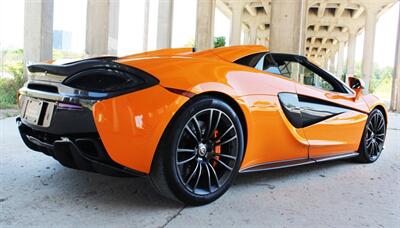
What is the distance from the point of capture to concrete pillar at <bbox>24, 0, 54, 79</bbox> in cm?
1379

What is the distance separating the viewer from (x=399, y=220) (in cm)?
278

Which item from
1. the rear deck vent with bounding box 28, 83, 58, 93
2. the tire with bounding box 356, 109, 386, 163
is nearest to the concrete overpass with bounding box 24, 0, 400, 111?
the tire with bounding box 356, 109, 386, 163

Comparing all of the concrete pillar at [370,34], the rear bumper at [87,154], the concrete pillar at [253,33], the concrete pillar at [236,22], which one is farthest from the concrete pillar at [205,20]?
the rear bumper at [87,154]

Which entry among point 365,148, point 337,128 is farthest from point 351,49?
point 337,128

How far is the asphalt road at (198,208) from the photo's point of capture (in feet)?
8.38

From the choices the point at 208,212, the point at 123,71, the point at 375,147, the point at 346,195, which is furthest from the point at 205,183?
the point at 375,147

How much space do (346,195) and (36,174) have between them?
262 cm

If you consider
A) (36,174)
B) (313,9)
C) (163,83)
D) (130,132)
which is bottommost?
(36,174)

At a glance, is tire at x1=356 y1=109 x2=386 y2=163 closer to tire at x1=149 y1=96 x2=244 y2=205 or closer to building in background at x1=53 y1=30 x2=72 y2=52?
tire at x1=149 y1=96 x2=244 y2=205

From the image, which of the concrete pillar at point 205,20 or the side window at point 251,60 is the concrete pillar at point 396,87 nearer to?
the concrete pillar at point 205,20

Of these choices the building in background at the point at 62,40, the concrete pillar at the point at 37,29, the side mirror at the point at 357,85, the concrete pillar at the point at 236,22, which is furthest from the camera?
the concrete pillar at the point at 236,22

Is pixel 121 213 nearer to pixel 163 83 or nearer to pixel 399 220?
pixel 163 83

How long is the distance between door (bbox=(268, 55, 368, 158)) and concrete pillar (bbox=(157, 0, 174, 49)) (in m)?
23.0

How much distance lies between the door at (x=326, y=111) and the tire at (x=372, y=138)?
6.2 inches
